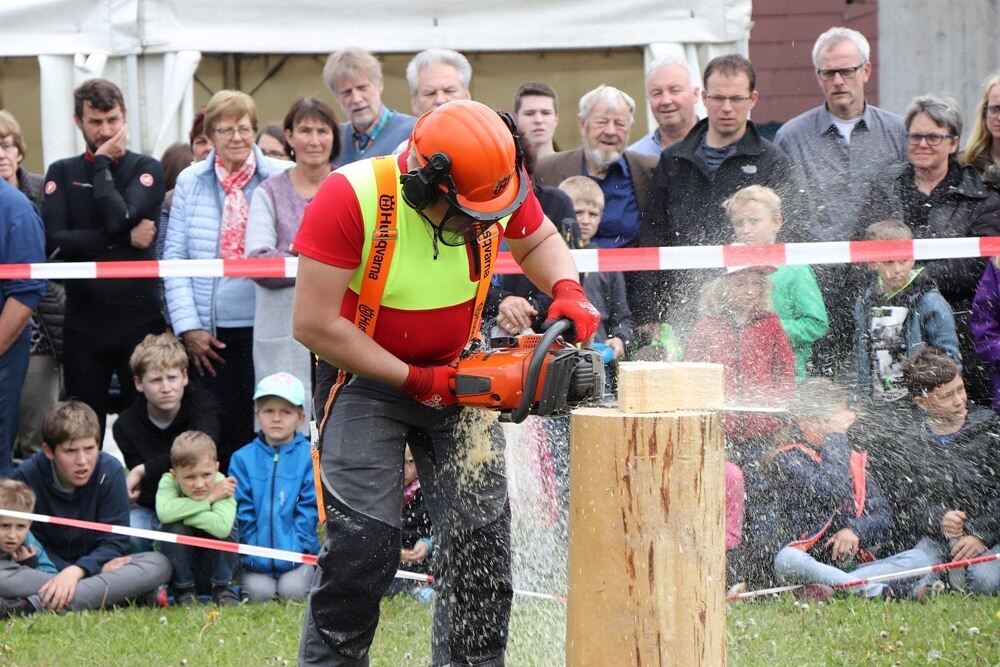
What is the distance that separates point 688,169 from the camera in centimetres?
687

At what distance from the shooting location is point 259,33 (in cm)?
966

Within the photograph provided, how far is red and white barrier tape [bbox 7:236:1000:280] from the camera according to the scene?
6148mm

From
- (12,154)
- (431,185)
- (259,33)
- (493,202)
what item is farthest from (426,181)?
(259,33)

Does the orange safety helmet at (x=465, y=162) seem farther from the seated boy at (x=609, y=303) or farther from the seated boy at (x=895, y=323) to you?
the seated boy at (x=895, y=323)

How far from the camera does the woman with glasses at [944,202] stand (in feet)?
21.2

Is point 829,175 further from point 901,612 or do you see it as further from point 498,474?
point 498,474

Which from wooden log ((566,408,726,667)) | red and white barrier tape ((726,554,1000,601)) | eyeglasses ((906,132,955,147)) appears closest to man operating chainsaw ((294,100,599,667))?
wooden log ((566,408,726,667))

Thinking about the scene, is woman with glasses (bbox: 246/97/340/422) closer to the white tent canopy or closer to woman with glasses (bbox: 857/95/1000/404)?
the white tent canopy

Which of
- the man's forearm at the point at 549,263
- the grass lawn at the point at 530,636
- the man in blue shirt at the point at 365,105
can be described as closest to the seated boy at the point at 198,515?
the grass lawn at the point at 530,636

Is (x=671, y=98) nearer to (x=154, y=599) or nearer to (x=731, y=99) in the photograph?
(x=731, y=99)

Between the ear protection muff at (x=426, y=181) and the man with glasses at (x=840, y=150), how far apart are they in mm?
3212

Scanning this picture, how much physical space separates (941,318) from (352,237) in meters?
3.39

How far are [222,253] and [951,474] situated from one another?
3849 millimetres

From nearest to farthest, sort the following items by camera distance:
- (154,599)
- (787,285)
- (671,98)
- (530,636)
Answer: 1. (530,636)
2. (787,285)
3. (154,599)
4. (671,98)
